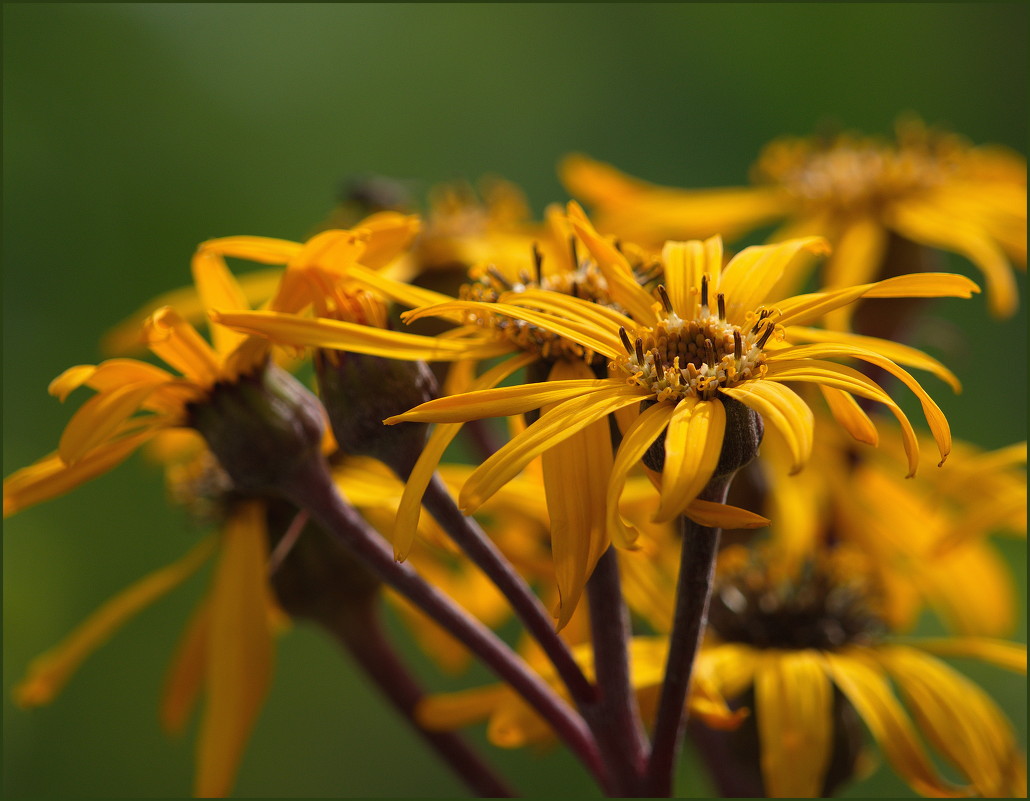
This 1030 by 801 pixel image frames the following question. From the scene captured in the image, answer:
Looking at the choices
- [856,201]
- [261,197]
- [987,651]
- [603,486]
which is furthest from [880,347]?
[261,197]

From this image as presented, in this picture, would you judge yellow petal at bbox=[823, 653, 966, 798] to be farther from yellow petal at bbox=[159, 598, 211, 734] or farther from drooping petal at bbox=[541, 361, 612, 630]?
yellow petal at bbox=[159, 598, 211, 734]

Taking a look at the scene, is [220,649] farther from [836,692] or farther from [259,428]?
[836,692]

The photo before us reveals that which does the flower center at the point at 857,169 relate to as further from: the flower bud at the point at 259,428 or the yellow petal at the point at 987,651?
the flower bud at the point at 259,428

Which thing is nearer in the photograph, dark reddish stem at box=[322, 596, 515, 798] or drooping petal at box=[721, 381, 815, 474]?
drooping petal at box=[721, 381, 815, 474]

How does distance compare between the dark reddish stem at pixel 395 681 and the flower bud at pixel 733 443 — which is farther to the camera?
the dark reddish stem at pixel 395 681

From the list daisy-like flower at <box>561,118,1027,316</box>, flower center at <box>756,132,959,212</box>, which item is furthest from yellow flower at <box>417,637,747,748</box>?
flower center at <box>756,132,959,212</box>

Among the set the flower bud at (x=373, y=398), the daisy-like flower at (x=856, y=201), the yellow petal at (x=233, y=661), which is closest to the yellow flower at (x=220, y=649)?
the yellow petal at (x=233, y=661)

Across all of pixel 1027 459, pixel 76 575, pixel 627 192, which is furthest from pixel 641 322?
pixel 76 575
